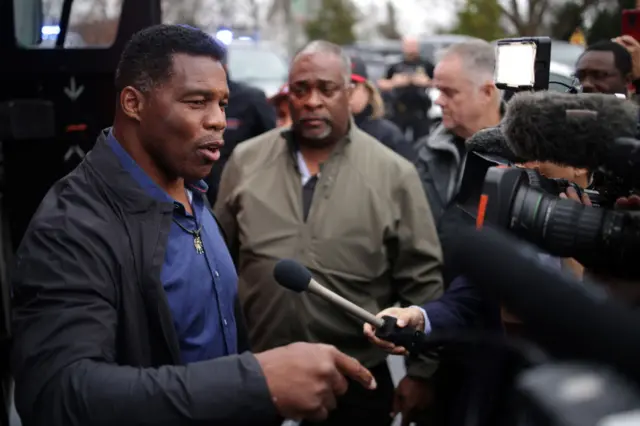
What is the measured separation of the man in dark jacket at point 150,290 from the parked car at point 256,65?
13.7m

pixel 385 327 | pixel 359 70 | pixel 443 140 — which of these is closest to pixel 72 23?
pixel 443 140

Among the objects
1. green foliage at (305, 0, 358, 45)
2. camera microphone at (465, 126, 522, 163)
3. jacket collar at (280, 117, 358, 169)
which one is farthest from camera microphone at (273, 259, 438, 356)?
green foliage at (305, 0, 358, 45)

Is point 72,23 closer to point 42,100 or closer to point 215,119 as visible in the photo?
point 42,100

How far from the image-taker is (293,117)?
168 inches

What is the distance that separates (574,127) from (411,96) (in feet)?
31.4

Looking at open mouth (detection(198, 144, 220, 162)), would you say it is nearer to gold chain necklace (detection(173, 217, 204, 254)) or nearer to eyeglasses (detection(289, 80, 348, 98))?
gold chain necklace (detection(173, 217, 204, 254))

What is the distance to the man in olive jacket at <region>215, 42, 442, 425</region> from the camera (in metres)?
3.82

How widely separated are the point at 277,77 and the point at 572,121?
15.2m

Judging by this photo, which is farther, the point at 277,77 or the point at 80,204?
the point at 277,77

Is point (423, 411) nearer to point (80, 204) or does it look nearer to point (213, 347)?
point (213, 347)

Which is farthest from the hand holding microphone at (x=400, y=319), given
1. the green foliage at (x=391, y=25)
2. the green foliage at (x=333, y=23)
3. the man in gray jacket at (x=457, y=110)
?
the green foliage at (x=391, y=25)

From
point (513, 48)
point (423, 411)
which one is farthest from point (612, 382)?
point (423, 411)

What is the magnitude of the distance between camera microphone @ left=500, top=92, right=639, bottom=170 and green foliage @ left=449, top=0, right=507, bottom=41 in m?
28.5

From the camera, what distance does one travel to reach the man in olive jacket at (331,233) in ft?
12.5
